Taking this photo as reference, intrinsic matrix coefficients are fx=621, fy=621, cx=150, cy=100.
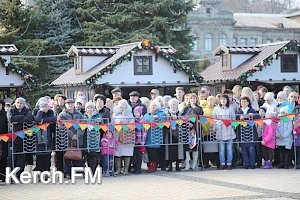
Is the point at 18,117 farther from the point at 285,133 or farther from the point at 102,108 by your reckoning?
the point at 285,133

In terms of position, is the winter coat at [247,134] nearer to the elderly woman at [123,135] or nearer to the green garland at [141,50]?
the elderly woman at [123,135]

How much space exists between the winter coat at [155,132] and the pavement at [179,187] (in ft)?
2.62

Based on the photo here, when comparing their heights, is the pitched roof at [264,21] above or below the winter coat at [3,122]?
above

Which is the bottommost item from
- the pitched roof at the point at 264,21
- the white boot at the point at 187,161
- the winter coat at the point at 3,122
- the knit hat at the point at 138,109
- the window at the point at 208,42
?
the white boot at the point at 187,161

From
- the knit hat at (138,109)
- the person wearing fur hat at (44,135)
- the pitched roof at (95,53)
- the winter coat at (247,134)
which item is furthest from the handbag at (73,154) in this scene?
the pitched roof at (95,53)

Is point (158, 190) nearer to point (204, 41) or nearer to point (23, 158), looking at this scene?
point (23, 158)

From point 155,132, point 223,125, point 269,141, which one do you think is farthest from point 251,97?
point 155,132

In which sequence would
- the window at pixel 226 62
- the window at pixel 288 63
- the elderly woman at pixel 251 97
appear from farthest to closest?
the window at pixel 226 62 < the window at pixel 288 63 < the elderly woman at pixel 251 97

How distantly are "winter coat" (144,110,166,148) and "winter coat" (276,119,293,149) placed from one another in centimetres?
293

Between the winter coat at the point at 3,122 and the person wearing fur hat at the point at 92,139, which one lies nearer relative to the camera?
the winter coat at the point at 3,122

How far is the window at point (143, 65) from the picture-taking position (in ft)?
103

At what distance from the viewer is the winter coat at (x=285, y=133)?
15469 millimetres

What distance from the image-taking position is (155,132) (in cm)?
1521

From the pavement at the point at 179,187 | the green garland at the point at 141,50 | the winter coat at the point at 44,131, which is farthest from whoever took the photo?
the green garland at the point at 141,50
